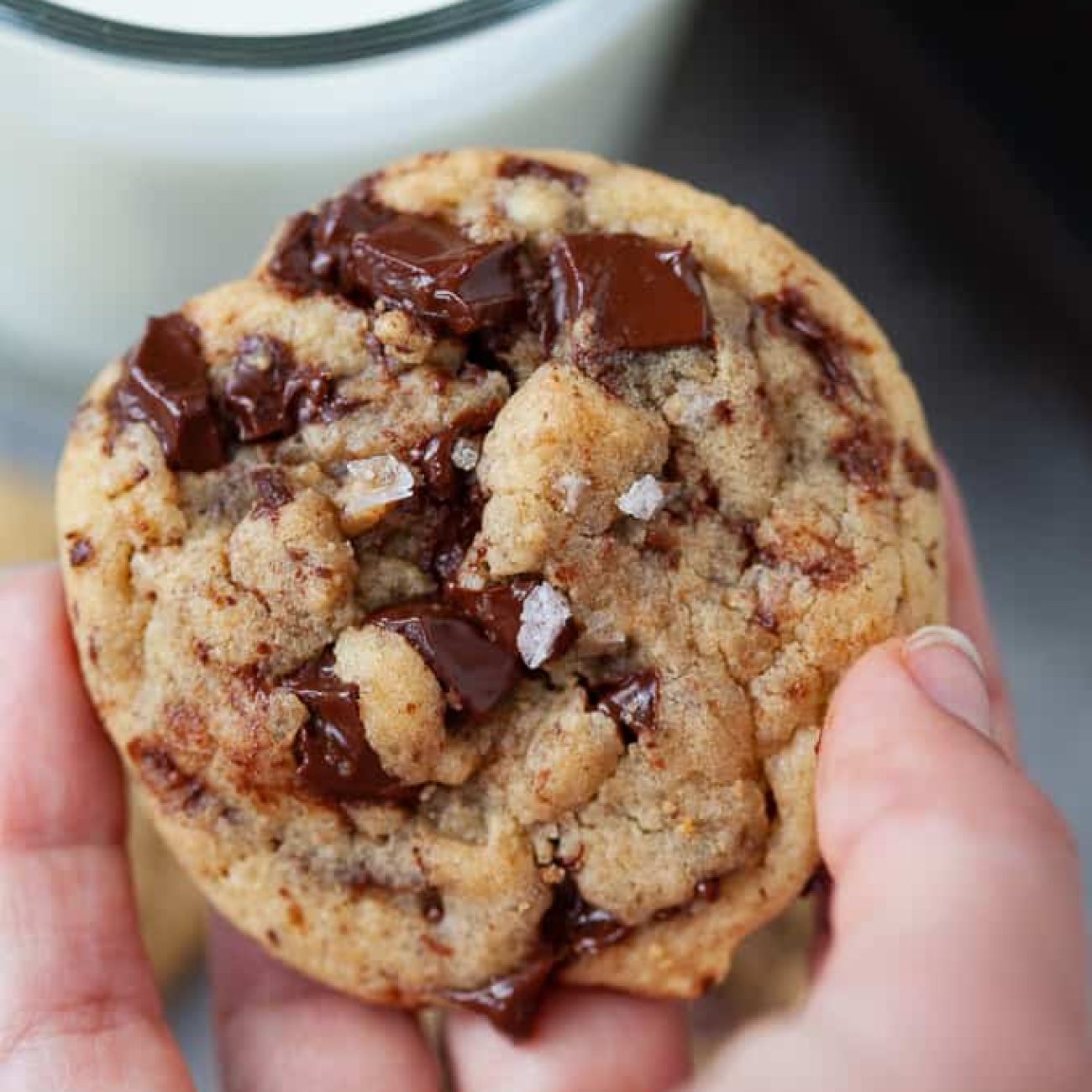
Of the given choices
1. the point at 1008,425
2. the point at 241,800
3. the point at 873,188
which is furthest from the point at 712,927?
the point at 873,188

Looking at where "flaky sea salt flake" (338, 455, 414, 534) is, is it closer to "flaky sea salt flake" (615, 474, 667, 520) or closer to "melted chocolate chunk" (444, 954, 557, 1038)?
"flaky sea salt flake" (615, 474, 667, 520)

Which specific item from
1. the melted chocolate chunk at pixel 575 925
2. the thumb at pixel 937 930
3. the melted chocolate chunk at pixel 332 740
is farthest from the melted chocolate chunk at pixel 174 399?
the thumb at pixel 937 930

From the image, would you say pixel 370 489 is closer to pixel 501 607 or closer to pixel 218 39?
pixel 501 607

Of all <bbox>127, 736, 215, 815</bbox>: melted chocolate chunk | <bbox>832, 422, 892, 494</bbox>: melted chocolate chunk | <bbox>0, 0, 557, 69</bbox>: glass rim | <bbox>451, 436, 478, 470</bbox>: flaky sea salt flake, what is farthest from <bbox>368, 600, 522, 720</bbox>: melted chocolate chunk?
<bbox>0, 0, 557, 69</bbox>: glass rim

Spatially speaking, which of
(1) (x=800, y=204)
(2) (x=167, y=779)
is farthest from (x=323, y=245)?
(1) (x=800, y=204)

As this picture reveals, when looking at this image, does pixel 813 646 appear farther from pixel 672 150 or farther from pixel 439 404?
pixel 672 150
